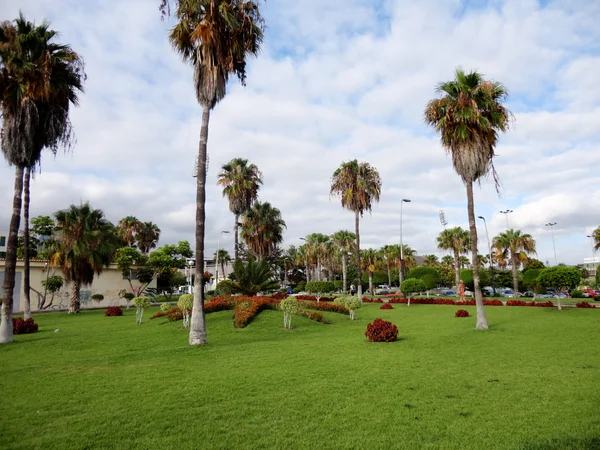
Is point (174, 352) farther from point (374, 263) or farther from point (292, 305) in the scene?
point (374, 263)

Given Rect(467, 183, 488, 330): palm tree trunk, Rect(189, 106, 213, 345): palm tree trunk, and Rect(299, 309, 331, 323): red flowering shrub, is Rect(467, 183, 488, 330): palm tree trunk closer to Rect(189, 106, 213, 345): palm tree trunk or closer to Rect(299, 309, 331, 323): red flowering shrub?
Rect(299, 309, 331, 323): red flowering shrub

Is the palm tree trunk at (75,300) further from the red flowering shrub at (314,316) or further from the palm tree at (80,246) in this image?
the red flowering shrub at (314,316)

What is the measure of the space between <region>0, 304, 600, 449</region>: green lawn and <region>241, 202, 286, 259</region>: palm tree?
95.2 ft

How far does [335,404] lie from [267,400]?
121 cm

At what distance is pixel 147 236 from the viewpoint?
61.6m

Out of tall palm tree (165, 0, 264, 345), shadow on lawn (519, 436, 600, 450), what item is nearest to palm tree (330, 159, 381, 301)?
tall palm tree (165, 0, 264, 345)

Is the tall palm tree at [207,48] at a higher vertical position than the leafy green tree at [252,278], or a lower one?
higher

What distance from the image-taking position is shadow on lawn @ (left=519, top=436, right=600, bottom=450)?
192 inches

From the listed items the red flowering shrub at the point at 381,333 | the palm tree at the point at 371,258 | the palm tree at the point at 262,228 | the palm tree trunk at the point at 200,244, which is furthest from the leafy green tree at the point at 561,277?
the palm tree at the point at 371,258

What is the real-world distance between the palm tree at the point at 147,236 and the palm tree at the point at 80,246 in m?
26.6

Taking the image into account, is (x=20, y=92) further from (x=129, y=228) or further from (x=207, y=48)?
(x=129, y=228)

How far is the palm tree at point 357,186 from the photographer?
120ft

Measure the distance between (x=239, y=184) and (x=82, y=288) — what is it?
69.1 ft

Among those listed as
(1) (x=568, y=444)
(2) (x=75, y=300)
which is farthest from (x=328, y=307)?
(2) (x=75, y=300)
